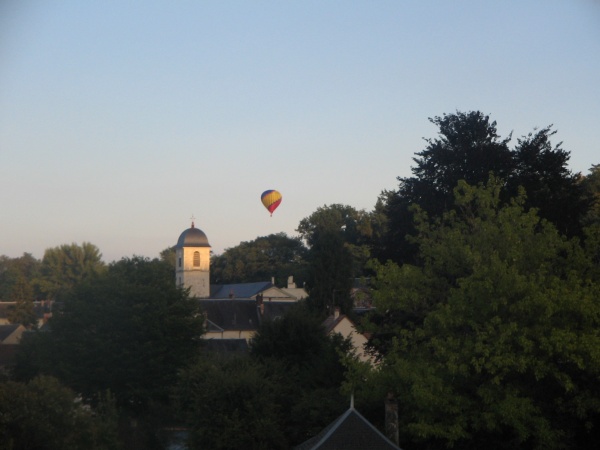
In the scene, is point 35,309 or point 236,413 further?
point 35,309

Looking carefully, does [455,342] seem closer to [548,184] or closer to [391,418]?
[391,418]

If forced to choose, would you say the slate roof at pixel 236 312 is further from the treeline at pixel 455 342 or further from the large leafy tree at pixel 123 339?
the treeline at pixel 455 342

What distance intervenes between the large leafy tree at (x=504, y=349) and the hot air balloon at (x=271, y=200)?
4786cm

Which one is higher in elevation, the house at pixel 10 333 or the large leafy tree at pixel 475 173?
the large leafy tree at pixel 475 173

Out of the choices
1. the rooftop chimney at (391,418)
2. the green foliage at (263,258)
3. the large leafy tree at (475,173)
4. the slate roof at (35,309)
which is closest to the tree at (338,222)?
the green foliage at (263,258)

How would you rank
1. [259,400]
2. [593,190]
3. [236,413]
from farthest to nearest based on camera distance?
[593,190] < [259,400] < [236,413]

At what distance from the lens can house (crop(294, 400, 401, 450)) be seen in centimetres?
2205

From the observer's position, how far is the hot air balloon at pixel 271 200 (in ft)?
246

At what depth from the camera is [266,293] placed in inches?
3851

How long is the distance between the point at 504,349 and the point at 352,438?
4.94 meters

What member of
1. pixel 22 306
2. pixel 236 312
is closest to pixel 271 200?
pixel 236 312

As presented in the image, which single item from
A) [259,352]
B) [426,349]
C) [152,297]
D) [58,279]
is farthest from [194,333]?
[58,279]

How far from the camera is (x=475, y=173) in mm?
34312

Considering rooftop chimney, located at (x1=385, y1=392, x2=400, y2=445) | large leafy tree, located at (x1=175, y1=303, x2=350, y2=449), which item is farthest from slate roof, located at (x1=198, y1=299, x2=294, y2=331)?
rooftop chimney, located at (x1=385, y1=392, x2=400, y2=445)
